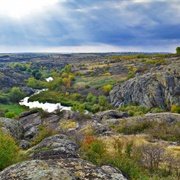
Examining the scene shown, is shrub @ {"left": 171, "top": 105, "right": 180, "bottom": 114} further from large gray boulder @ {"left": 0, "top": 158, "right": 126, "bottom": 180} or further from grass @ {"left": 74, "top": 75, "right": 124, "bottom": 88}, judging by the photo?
large gray boulder @ {"left": 0, "top": 158, "right": 126, "bottom": 180}

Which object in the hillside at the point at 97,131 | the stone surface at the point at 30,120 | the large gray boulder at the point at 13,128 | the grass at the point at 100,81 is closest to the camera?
the hillside at the point at 97,131

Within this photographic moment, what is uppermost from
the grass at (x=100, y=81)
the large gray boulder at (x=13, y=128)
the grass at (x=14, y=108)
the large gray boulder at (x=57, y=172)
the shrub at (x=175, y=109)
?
the large gray boulder at (x=57, y=172)

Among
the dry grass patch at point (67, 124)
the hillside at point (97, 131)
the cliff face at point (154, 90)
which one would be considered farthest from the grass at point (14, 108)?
the dry grass patch at point (67, 124)

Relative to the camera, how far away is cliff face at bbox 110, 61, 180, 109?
308 feet

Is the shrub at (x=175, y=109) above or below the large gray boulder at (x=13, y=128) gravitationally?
below

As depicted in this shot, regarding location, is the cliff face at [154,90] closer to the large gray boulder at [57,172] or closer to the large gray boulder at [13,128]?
the large gray boulder at [13,128]

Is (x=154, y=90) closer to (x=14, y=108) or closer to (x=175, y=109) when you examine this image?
(x=175, y=109)

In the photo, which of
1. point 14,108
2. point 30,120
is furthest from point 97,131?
point 14,108

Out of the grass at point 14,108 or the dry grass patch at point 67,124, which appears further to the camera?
the grass at point 14,108

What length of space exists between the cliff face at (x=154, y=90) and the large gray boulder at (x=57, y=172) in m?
85.4

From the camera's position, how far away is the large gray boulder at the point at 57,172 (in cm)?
905

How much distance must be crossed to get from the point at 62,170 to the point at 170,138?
113 ft

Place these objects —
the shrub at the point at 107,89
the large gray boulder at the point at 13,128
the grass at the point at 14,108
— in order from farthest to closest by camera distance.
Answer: the shrub at the point at 107,89
the grass at the point at 14,108
the large gray boulder at the point at 13,128

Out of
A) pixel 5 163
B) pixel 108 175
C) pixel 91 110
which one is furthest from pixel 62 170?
pixel 91 110
